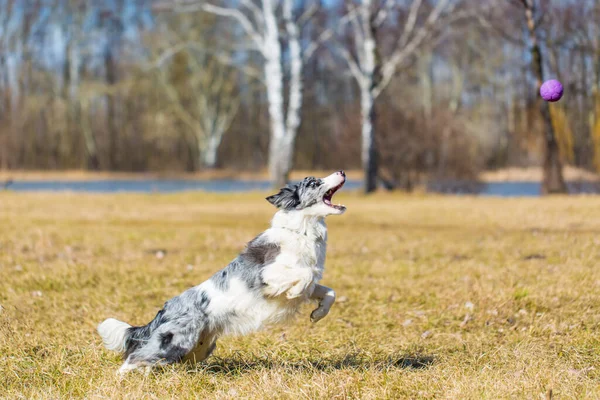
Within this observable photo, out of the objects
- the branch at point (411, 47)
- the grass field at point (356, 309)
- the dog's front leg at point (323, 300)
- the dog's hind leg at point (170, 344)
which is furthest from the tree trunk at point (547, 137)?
the dog's hind leg at point (170, 344)

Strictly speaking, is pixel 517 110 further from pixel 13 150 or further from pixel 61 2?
pixel 13 150

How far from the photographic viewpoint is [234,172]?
4334 cm

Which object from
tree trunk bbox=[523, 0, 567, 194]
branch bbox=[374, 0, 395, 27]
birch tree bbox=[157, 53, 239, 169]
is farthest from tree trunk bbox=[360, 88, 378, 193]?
birch tree bbox=[157, 53, 239, 169]

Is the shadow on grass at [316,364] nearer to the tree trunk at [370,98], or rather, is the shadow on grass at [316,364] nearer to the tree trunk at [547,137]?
the tree trunk at [547,137]

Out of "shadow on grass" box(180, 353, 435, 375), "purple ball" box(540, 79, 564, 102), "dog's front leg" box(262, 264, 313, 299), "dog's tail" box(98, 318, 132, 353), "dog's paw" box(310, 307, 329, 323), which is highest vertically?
"purple ball" box(540, 79, 564, 102)

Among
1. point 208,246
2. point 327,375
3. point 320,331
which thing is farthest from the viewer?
point 208,246

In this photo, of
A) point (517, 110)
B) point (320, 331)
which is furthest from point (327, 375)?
point (517, 110)

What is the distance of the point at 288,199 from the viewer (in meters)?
4.69

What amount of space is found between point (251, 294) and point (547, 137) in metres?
16.5

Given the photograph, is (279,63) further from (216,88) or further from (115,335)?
(216,88)

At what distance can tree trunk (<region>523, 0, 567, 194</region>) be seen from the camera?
18.4m

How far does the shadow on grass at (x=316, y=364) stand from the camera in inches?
186

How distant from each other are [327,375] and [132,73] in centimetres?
4203

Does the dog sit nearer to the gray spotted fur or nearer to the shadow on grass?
the gray spotted fur
